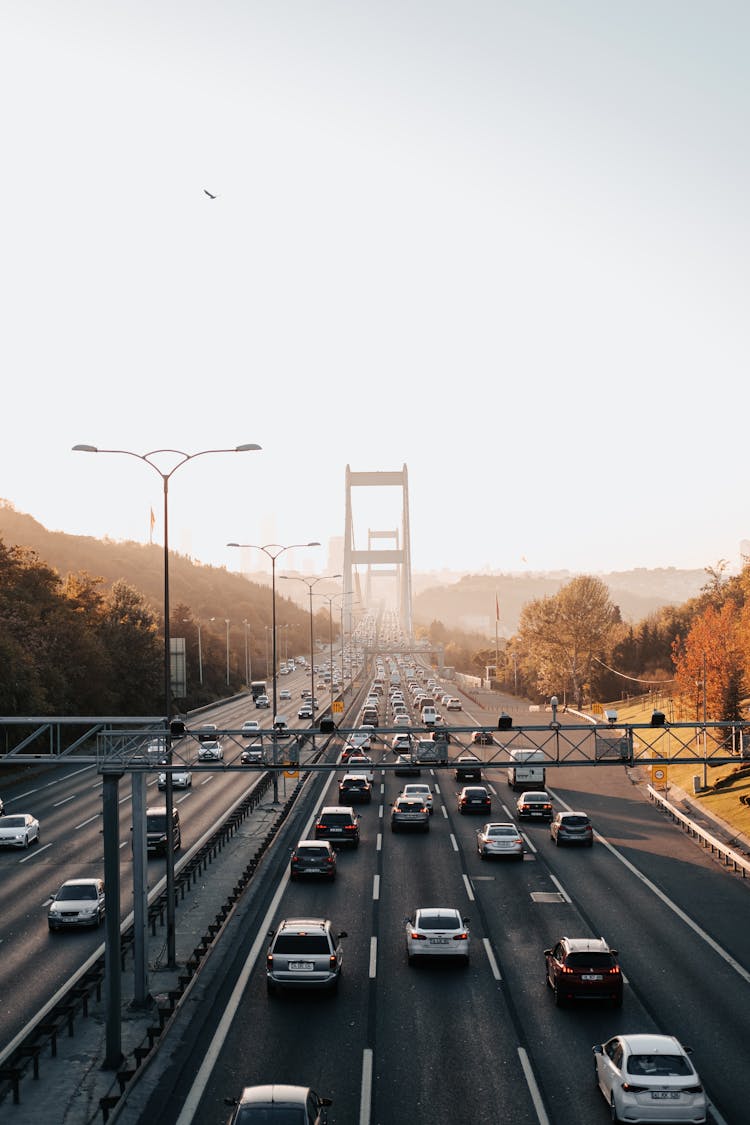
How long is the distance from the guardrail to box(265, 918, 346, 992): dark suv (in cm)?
1939

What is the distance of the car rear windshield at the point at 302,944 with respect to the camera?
79.9 ft

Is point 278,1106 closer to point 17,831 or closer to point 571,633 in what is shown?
point 17,831

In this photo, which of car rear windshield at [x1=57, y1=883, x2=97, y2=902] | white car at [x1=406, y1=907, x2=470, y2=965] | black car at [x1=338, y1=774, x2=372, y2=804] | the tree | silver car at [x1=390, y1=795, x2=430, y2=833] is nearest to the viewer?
white car at [x1=406, y1=907, x2=470, y2=965]

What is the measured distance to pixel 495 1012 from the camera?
910 inches

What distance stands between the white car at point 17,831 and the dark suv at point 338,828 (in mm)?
11674

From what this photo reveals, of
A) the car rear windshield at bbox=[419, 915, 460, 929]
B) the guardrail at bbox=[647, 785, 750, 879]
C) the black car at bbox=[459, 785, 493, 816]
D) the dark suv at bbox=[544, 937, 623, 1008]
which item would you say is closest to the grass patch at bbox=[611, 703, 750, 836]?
the guardrail at bbox=[647, 785, 750, 879]

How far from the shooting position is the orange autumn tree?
67125mm

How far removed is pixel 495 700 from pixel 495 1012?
9786 centimetres

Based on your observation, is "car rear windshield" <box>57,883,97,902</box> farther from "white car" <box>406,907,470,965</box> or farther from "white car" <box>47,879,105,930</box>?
"white car" <box>406,907,470,965</box>

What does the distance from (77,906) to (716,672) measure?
4811 cm

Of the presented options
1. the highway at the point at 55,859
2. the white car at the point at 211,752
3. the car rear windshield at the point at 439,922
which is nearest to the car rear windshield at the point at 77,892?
the highway at the point at 55,859

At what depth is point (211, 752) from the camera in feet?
223

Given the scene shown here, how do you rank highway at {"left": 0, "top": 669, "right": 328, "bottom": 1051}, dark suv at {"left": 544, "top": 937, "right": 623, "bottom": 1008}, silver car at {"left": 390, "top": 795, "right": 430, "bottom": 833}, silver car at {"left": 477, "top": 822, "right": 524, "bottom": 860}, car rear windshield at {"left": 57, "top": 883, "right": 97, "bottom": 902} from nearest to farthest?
dark suv at {"left": 544, "top": 937, "right": 623, "bottom": 1008} < highway at {"left": 0, "top": 669, "right": 328, "bottom": 1051} < car rear windshield at {"left": 57, "top": 883, "right": 97, "bottom": 902} < silver car at {"left": 477, "top": 822, "right": 524, "bottom": 860} < silver car at {"left": 390, "top": 795, "right": 430, "bottom": 833}

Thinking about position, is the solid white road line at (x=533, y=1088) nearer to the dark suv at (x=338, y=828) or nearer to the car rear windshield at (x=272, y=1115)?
the car rear windshield at (x=272, y=1115)
